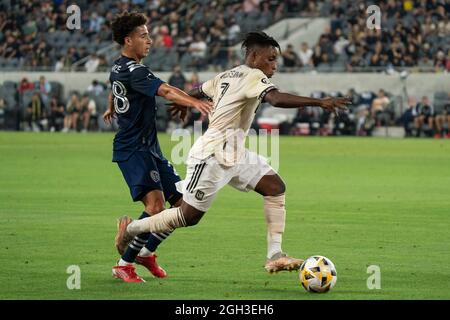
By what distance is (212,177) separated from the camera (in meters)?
10.1

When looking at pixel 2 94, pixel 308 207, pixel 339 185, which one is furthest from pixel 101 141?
pixel 308 207

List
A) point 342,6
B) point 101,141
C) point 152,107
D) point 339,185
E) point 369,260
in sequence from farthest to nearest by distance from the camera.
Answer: point 342,6
point 101,141
point 339,185
point 369,260
point 152,107

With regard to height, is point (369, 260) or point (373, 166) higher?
point (369, 260)

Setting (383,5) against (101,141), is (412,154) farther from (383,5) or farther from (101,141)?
(383,5)

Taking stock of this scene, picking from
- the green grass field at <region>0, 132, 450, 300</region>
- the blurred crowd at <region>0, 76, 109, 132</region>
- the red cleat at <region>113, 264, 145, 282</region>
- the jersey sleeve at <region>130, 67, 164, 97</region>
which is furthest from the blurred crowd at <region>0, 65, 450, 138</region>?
the red cleat at <region>113, 264, 145, 282</region>

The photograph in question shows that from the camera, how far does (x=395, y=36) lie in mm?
39688

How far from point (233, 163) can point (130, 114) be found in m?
1.14

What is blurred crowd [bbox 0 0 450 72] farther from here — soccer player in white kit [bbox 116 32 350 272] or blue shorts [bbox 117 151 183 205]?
soccer player in white kit [bbox 116 32 350 272]

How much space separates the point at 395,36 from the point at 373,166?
15.2m

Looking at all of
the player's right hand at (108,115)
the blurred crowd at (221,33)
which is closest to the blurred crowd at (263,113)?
the blurred crowd at (221,33)

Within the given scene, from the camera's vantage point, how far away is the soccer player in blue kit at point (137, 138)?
10398 millimetres

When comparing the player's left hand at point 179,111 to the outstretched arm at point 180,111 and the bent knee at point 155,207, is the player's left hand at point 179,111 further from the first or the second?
the bent knee at point 155,207

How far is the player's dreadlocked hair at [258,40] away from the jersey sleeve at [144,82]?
84cm

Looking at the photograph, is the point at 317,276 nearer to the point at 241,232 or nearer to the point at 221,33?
the point at 241,232
